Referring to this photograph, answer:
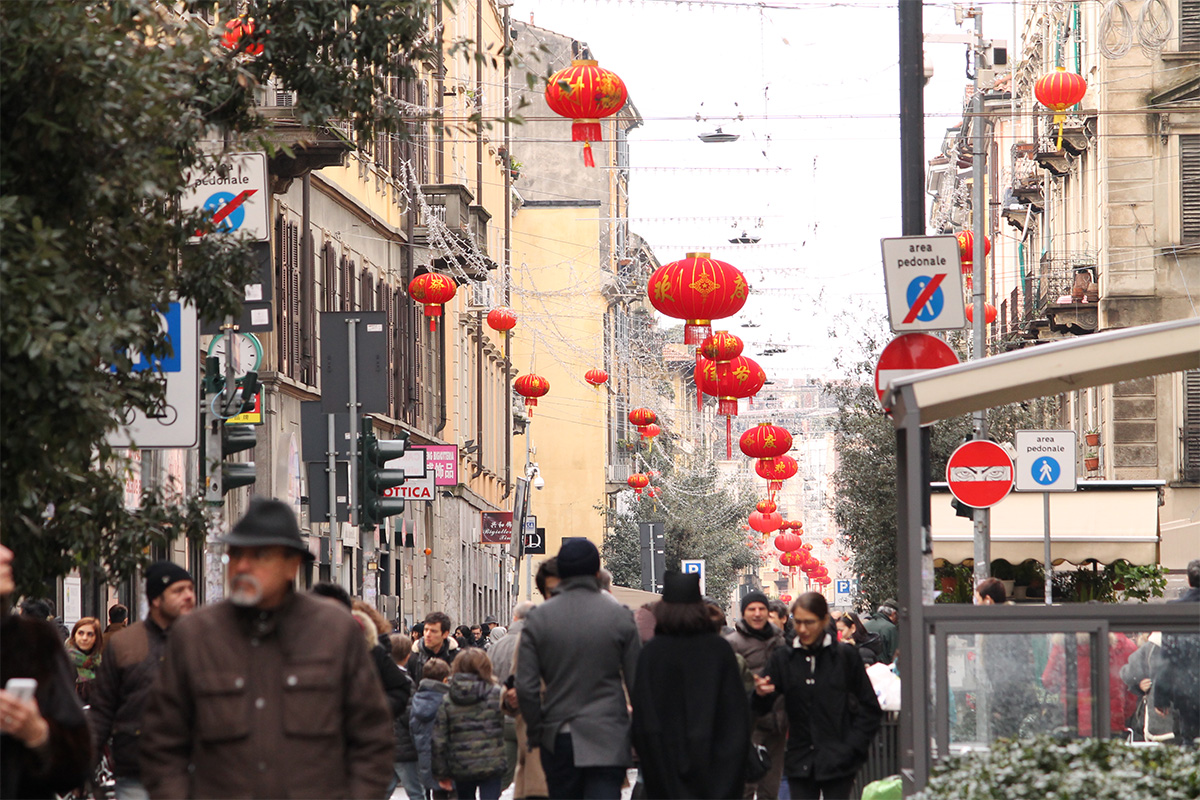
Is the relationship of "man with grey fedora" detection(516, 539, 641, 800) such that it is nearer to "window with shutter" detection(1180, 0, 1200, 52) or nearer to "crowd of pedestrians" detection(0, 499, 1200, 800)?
"crowd of pedestrians" detection(0, 499, 1200, 800)

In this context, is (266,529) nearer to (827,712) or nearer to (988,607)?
(988,607)

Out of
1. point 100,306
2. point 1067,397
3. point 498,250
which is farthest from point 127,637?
point 498,250

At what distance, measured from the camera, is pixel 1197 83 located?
39094mm

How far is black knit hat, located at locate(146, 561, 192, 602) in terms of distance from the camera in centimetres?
919

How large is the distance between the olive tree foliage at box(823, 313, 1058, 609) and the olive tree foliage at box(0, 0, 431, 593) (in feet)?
94.0

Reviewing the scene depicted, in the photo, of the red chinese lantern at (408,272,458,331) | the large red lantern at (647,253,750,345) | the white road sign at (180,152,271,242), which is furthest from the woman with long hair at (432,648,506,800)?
the red chinese lantern at (408,272,458,331)

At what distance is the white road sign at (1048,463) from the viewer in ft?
61.0

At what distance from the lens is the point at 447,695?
13641 mm

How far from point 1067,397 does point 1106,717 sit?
140 ft

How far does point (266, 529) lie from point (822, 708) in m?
5.13

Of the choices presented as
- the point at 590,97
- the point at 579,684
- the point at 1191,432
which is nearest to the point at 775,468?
the point at 1191,432

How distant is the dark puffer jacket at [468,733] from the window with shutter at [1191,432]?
2838 cm

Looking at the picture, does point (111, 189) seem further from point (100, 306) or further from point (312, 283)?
point (312, 283)

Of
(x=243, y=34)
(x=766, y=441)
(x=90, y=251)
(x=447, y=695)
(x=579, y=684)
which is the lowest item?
(x=447, y=695)
